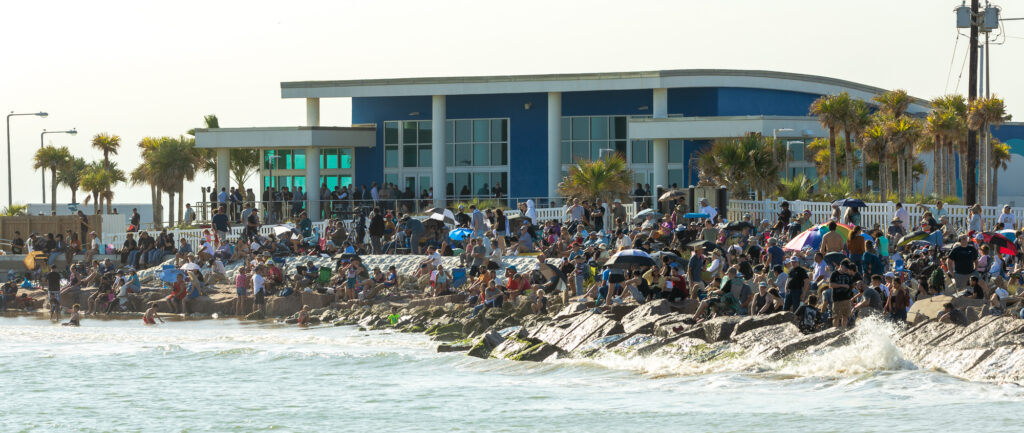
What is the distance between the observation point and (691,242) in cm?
2970

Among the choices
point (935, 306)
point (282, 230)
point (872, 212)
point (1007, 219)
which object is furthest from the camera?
point (282, 230)

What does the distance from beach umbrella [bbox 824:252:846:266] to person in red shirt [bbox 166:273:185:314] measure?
17.0 metres

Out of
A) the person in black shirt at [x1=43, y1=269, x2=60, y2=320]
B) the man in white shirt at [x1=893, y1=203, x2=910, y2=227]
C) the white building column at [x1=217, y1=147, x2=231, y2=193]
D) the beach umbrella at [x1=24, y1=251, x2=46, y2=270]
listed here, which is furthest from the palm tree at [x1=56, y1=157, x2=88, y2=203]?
the man in white shirt at [x1=893, y1=203, x2=910, y2=227]

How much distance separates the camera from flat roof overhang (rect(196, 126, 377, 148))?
157 feet

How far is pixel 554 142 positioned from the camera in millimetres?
46531

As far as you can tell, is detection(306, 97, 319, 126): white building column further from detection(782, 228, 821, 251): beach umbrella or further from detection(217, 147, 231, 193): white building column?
detection(782, 228, 821, 251): beach umbrella

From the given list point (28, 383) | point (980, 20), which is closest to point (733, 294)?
point (28, 383)

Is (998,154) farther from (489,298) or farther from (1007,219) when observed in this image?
(489,298)

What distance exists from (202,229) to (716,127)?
53.7 ft

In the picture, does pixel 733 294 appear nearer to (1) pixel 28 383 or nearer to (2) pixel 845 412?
(2) pixel 845 412

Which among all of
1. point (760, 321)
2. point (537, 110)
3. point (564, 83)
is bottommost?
point (760, 321)

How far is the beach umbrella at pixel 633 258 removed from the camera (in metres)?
25.8

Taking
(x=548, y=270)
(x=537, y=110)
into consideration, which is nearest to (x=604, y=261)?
(x=548, y=270)

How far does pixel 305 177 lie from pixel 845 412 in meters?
33.6
